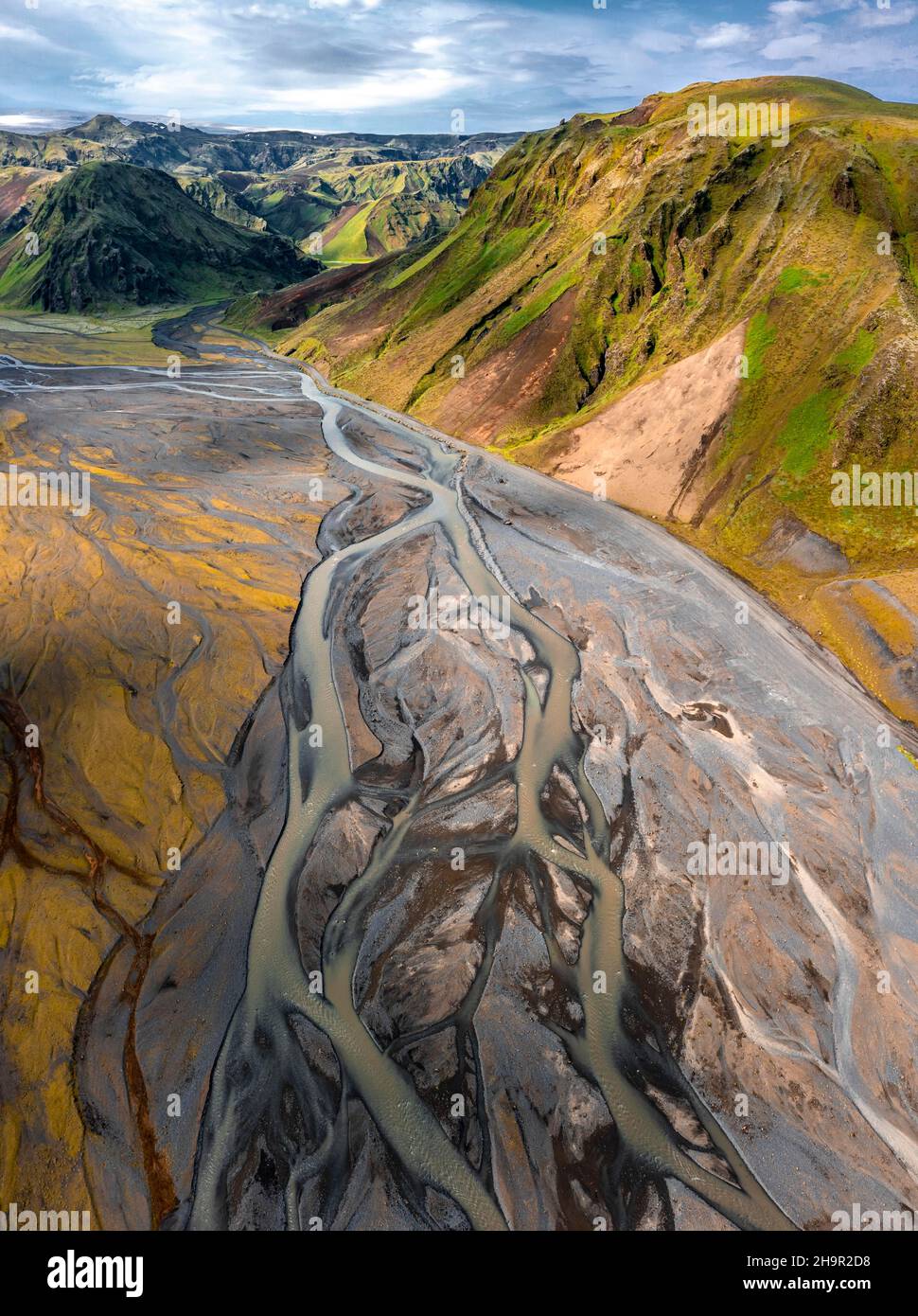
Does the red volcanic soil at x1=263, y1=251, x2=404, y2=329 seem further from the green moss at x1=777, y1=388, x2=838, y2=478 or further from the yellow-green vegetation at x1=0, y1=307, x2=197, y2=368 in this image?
the green moss at x1=777, y1=388, x2=838, y2=478

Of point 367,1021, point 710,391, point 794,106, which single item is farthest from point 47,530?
point 794,106

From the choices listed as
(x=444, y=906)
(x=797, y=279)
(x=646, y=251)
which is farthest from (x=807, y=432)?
(x=444, y=906)

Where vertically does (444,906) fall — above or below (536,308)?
below

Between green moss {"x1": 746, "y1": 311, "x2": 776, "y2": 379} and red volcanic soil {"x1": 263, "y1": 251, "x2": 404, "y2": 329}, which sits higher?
red volcanic soil {"x1": 263, "y1": 251, "x2": 404, "y2": 329}

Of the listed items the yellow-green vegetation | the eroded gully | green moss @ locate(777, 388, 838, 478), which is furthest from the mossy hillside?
the eroded gully

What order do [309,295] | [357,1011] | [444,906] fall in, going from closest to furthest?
1. [357,1011]
2. [444,906]
3. [309,295]

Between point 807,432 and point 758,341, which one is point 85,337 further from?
point 807,432
